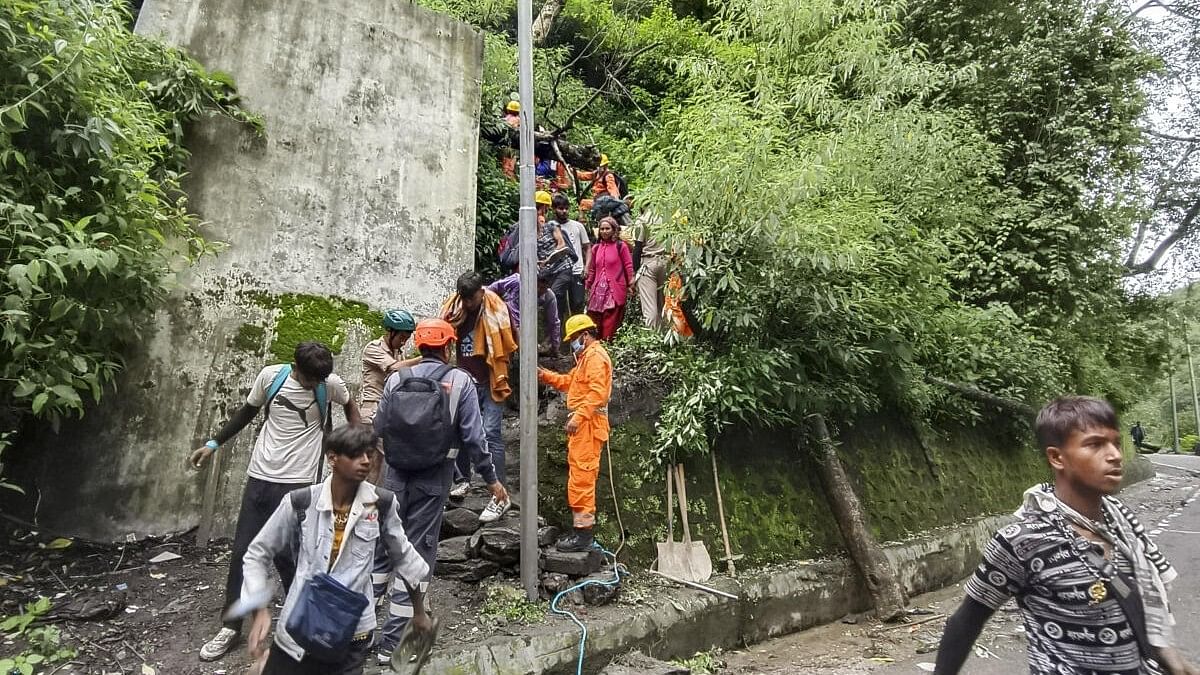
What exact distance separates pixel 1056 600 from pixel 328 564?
2671 millimetres

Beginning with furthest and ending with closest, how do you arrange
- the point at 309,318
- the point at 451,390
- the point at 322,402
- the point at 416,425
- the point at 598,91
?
the point at 598,91 < the point at 309,318 < the point at 451,390 < the point at 322,402 < the point at 416,425

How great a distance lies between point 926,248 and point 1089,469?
18.2ft

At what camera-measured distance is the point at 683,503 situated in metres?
5.54

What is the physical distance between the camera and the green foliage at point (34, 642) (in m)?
3.36

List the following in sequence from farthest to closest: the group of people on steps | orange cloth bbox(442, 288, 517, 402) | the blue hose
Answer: orange cloth bbox(442, 288, 517, 402) < the blue hose < the group of people on steps

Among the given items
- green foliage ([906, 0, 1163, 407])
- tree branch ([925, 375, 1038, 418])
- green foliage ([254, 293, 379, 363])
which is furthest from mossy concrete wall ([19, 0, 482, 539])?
green foliage ([906, 0, 1163, 407])

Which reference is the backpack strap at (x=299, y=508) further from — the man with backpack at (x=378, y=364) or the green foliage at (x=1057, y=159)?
the green foliage at (x=1057, y=159)

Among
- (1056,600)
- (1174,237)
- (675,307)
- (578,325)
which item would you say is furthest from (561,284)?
(1174,237)

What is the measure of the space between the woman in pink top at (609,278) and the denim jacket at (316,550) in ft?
14.9

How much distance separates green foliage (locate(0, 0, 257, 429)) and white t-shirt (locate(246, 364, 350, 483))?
1.22 meters

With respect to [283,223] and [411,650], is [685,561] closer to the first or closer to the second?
[411,650]

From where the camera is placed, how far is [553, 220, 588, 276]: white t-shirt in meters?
7.53

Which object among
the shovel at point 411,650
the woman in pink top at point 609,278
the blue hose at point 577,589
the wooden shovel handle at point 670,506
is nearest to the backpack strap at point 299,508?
the shovel at point 411,650

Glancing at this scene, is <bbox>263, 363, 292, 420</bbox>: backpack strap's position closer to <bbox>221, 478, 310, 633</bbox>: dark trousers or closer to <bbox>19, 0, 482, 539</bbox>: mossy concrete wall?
<bbox>221, 478, 310, 633</bbox>: dark trousers
